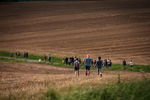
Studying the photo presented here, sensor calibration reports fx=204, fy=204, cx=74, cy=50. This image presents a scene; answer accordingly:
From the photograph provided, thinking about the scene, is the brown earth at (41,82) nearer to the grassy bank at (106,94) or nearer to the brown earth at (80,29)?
the grassy bank at (106,94)

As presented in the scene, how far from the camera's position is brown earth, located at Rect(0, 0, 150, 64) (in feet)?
137

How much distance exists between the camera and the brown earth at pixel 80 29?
137ft

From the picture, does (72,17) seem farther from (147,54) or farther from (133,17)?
(147,54)

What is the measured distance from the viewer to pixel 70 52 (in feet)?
137

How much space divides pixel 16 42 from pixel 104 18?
27.0m

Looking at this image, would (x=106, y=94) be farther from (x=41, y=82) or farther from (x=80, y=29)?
(x=80, y=29)

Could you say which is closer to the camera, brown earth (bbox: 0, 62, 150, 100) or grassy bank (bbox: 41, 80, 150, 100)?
grassy bank (bbox: 41, 80, 150, 100)

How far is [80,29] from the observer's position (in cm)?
5631

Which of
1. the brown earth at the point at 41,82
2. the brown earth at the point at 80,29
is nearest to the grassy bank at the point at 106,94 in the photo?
the brown earth at the point at 41,82

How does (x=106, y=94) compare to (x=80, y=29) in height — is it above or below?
below

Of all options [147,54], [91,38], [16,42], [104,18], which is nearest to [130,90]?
[147,54]

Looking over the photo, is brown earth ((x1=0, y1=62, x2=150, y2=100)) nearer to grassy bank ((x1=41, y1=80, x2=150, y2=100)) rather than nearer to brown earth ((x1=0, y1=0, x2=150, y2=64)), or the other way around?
grassy bank ((x1=41, y1=80, x2=150, y2=100))

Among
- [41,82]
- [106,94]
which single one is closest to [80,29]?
[41,82]

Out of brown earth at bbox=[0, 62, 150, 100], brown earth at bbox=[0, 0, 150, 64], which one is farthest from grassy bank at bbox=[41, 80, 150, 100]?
brown earth at bbox=[0, 0, 150, 64]
